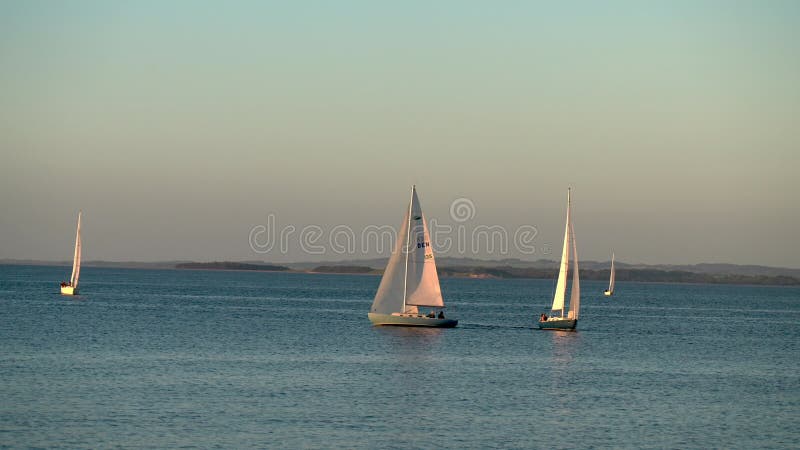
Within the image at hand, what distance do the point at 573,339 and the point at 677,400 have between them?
36.1m

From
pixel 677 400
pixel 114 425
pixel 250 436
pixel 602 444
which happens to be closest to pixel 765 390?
pixel 677 400

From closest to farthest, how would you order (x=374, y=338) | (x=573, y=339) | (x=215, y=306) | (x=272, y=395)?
(x=272, y=395)
(x=374, y=338)
(x=573, y=339)
(x=215, y=306)

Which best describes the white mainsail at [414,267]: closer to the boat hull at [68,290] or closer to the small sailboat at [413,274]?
the small sailboat at [413,274]

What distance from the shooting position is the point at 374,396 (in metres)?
49.4

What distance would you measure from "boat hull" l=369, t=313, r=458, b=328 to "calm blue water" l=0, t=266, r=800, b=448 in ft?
2.82

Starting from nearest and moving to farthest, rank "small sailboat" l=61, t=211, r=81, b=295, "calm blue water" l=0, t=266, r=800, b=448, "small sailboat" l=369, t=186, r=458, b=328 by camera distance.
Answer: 1. "calm blue water" l=0, t=266, r=800, b=448
2. "small sailboat" l=369, t=186, r=458, b=328
3. "small sailboat" l=61, t=211, r=81, b=295

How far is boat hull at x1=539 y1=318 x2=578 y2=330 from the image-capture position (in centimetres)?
9056

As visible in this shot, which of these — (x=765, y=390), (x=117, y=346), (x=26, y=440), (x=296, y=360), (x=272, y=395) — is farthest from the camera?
(x=117, y=346)

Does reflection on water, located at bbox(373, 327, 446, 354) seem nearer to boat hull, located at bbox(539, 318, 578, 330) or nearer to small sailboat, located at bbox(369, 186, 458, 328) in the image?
small sailboat, located at bbox(369, 186, 458, 328)

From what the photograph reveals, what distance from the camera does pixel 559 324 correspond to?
91.6 metres

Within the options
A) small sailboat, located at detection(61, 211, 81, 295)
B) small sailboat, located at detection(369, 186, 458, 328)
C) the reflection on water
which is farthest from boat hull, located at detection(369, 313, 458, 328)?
small sailboat, located at detection(61, 211, 81, 295)

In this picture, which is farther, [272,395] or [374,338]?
[374,338]

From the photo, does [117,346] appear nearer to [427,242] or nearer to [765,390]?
[427,242]

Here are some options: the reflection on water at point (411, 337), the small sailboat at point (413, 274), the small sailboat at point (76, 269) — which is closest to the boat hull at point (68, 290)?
the small sailboat at point (76, 269)
